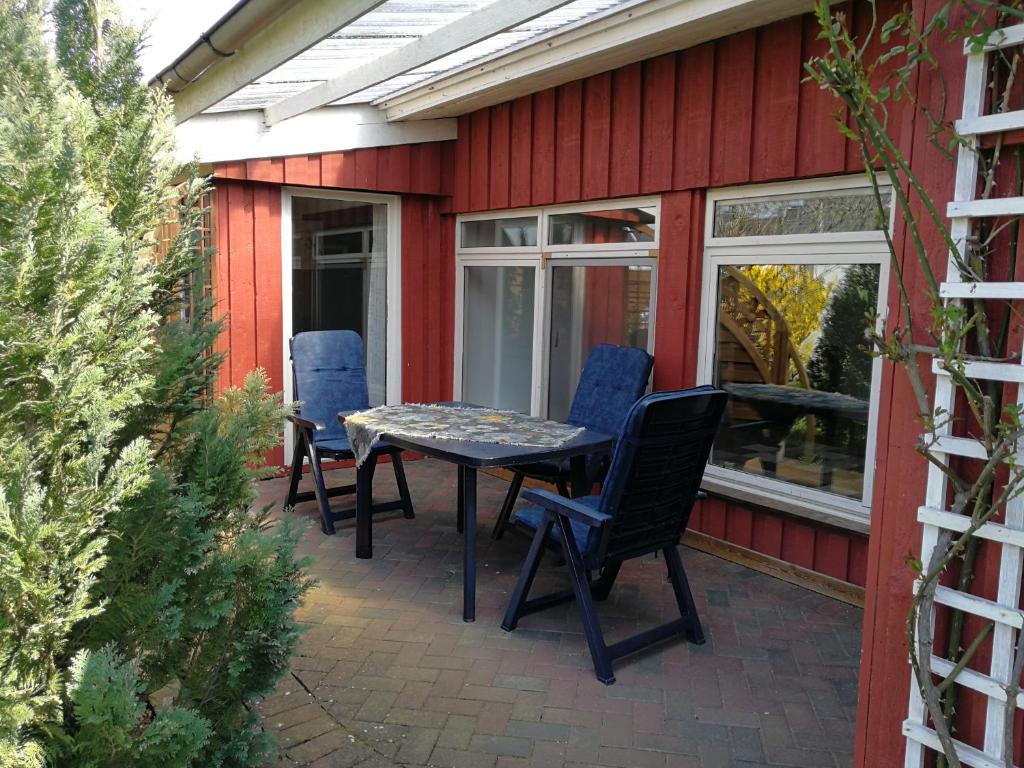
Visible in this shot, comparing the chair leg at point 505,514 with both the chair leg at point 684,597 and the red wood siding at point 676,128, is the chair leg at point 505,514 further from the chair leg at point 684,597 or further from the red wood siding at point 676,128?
the red wood siding at point 676,128

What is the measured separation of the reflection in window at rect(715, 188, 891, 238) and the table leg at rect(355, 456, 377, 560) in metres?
2.31

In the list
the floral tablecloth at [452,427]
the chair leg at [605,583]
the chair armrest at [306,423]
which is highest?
the floral tablecloth at [452,427]

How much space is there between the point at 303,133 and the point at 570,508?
3.75m

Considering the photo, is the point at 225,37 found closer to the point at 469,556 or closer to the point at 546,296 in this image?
the point at 469,556

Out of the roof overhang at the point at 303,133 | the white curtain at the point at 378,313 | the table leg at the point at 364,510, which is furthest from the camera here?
the white curtain at the point at 378,313

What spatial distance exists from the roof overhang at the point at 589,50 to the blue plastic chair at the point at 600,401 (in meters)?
1.68

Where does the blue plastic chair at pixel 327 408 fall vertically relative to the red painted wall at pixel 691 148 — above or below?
below

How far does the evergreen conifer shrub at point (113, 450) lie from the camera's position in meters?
1.48

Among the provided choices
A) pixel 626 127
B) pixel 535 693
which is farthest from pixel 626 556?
pixel 626 127

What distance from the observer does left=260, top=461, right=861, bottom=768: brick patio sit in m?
2.42

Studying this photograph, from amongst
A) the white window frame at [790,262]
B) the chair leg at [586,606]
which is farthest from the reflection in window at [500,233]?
the chair leg at [586,606]

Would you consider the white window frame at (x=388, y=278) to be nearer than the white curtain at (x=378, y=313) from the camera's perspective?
Yes

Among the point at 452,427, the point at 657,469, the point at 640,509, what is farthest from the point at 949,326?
the point at 452,427

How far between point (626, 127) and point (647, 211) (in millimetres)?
525
